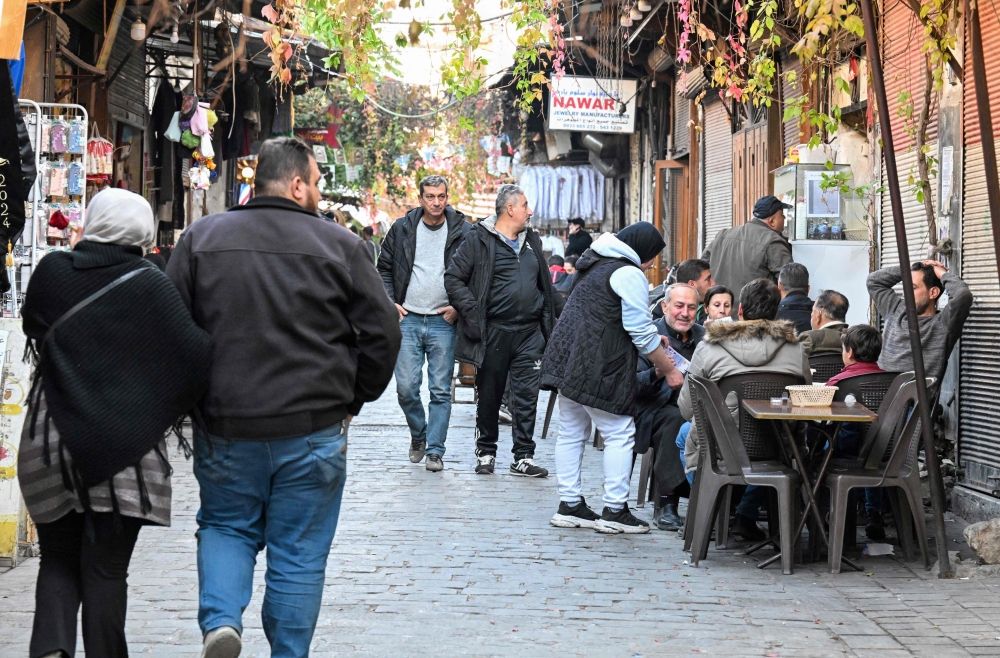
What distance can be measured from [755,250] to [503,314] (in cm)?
280

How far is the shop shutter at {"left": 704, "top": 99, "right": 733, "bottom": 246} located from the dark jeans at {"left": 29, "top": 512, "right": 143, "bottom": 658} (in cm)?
1246

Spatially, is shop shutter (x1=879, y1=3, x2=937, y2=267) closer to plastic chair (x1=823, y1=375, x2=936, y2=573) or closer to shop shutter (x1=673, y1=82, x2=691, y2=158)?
plastic chair (x1=823, y1=375, x2=936, y2=573)

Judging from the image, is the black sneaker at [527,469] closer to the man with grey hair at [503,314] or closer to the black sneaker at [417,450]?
the man with grey hair at [503,314]

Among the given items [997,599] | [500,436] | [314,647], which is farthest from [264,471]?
[500,436]

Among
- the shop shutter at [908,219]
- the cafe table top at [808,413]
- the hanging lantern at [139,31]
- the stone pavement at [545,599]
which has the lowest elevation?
the stone pavement at [545,599]

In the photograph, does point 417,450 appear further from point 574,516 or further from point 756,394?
point 756,394

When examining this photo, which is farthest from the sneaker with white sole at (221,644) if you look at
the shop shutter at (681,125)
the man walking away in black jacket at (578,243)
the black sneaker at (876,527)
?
the man walking away in black jacket at (578,243)

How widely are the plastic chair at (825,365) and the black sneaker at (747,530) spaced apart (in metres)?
1.10

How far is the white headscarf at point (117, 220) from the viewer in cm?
401

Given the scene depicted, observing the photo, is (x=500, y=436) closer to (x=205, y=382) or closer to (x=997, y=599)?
(x=997, y=599)

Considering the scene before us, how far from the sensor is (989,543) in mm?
6414

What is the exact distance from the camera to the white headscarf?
401 centimetres

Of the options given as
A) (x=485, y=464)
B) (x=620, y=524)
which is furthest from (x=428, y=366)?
(x=620, y=524)

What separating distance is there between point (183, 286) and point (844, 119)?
909 centimetres
